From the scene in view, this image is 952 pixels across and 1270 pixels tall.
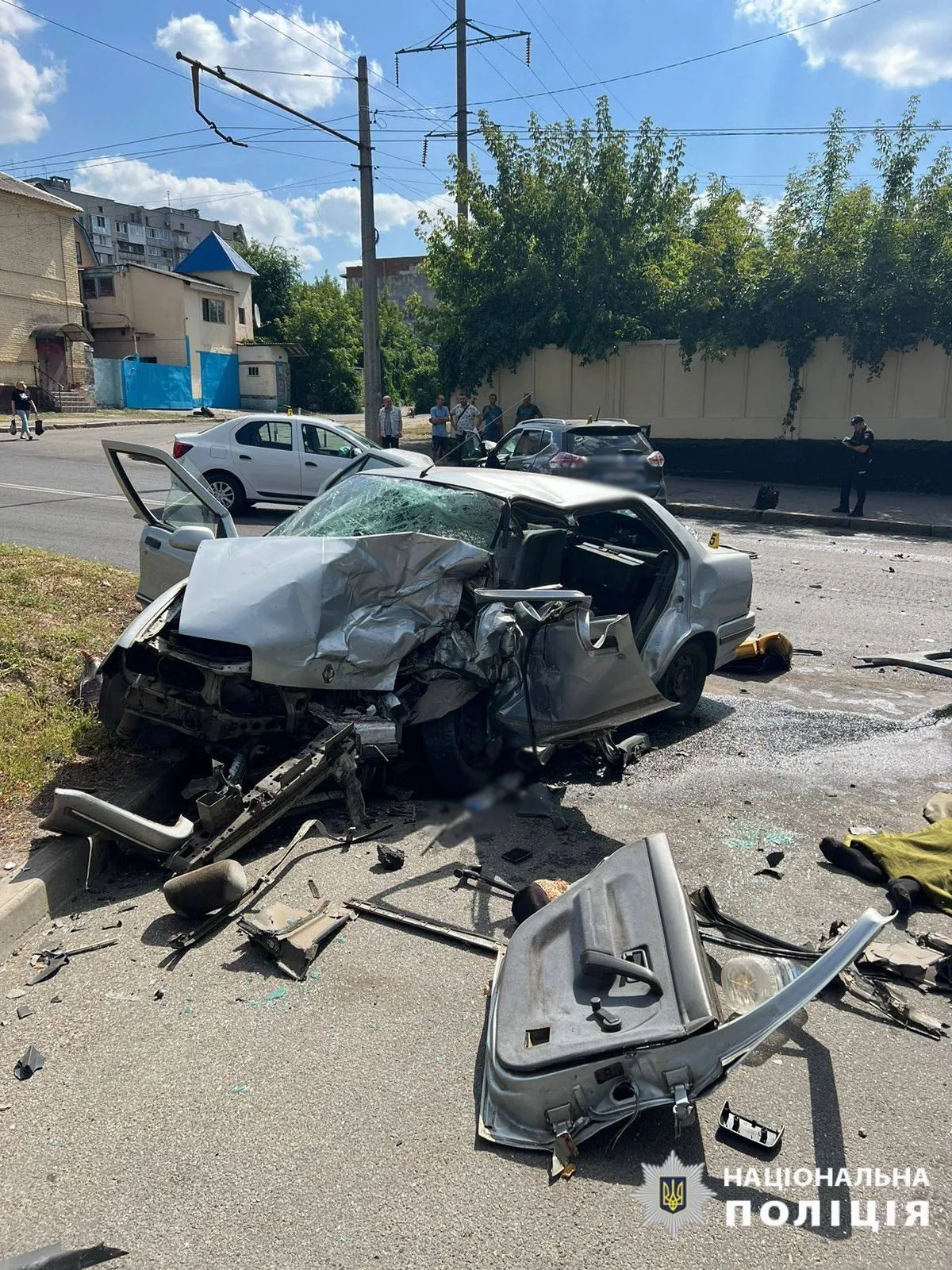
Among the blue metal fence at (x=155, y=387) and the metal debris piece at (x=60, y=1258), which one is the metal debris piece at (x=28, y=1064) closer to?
the metal debris piece at (x=60, y=1258)

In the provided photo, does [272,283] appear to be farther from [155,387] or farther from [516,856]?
[516,856]

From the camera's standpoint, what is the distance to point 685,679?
248 inches

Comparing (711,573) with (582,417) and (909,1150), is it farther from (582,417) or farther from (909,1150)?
(582,417)

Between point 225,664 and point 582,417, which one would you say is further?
point 582,417

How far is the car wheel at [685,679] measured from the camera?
244 inches

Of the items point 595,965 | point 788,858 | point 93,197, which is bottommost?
point 788,858

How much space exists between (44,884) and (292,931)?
45.8 inches

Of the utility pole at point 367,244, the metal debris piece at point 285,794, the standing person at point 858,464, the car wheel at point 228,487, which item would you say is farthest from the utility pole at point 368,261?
the metal debris piece at point 285,794

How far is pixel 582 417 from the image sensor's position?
Answer: 947 inches

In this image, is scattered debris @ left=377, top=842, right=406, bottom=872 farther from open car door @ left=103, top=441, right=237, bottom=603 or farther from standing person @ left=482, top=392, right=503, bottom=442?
standing person @ left=482, top=392, right=503, bottom=442

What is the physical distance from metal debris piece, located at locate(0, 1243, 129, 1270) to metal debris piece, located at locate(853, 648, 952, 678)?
6.74 meters

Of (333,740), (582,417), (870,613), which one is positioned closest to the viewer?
(333,740)

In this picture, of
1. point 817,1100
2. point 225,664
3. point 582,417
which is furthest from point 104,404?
point 817,1100

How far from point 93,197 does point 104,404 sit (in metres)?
65.6
